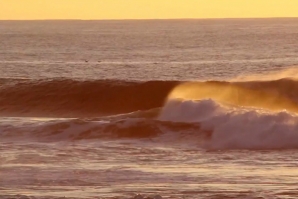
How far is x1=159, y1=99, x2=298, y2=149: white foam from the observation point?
16422 millimetres

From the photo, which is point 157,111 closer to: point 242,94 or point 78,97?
point 242,94

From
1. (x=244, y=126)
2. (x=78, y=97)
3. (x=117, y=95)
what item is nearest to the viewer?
(x=244, y=126)

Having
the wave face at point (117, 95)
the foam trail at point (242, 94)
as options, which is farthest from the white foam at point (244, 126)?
the wave face at point (117, 95)

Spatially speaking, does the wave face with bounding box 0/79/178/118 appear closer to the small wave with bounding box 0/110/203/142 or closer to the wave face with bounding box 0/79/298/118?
the wave face with bounding box 0/79/298/118

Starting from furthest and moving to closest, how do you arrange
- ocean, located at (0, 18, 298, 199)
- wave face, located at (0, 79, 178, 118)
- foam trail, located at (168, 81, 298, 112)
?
1. wave face, located at (0, 79, 178, 118)
2. foam trail, located at (168, 81, 298, 112)
3. ocean, located at (0, 18, 298, 199)

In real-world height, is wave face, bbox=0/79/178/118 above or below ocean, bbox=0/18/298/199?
above

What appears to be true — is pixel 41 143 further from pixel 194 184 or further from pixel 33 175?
pixel 194 184

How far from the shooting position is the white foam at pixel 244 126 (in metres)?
16.4

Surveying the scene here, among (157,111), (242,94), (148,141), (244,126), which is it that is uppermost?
(242,94)

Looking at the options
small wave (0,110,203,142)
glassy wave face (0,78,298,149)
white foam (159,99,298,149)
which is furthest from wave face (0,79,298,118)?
small wave (0,110,203,142)

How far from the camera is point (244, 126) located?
690 inches

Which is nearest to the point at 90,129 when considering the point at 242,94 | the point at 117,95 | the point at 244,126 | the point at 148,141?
the point at 148,141

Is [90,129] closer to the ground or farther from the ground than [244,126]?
farther from the ground

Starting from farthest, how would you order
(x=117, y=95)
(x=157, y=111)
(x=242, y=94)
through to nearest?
1. (x=117, y=95)
2. (x=242, y=94)
3. (x=157, y=111)
